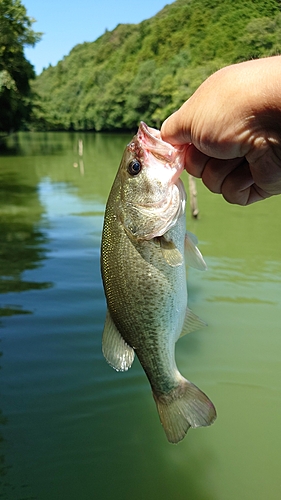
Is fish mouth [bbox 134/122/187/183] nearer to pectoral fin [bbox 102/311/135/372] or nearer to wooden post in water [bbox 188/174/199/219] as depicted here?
pectoral fin [bbox 102/311/135/372]

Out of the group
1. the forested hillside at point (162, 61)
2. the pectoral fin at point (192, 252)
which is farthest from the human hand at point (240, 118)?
the forested hillside at point (162, 61)

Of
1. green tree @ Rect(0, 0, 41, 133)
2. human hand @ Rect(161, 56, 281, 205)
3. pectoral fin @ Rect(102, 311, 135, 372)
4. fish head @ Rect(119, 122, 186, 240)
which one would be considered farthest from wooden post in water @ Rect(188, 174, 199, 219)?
green tree @ Rect(0, 0, 41, 133)

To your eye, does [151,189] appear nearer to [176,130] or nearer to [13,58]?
[176,130]

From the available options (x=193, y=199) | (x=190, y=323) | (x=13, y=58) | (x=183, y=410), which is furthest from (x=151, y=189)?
(x=13, y=58)

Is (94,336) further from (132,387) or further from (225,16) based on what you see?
(225,16)

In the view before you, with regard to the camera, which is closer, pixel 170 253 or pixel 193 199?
pixel 170 253

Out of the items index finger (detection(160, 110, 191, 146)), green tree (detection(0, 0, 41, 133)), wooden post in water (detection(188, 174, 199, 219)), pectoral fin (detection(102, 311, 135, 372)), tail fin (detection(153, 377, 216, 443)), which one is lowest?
wooden post in water (detection(188, 174, 199, 219))
